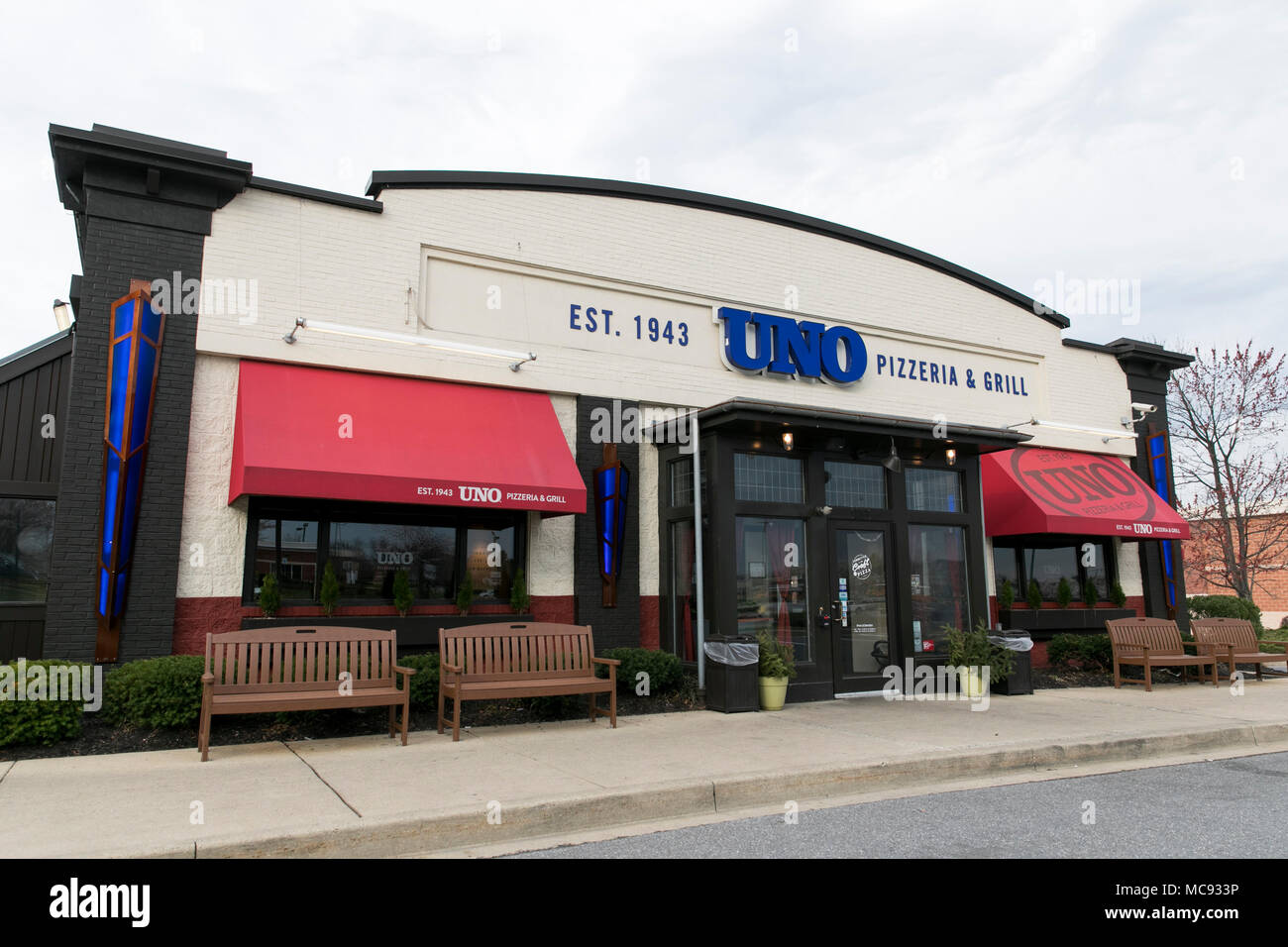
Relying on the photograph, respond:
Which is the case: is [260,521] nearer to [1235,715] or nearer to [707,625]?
[707,625]

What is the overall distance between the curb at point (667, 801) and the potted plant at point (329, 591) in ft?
15.7

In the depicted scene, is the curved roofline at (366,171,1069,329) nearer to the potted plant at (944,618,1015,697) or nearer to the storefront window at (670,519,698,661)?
the storefront window at (670,519,698,661)

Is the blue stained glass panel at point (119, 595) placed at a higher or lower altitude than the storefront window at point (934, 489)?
lower

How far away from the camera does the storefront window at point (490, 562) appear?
10.8 meters

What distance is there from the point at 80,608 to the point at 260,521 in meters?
1.88

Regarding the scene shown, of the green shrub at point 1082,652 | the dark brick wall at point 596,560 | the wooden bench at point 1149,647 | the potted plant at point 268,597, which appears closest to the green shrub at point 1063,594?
the green shrub at point 1082,652

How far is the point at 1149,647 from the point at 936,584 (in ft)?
12.5

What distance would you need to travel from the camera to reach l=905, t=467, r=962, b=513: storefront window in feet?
40.2

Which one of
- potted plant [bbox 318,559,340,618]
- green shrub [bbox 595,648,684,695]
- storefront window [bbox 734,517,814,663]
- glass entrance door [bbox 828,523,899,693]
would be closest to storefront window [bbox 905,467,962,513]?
glass entrance door [bbox 828,523,899,693]

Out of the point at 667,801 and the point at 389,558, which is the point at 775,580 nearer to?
the point at 389,558

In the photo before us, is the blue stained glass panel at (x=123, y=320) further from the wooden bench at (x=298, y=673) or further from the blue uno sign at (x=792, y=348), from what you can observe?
the blue uno sign at (x=792, y=348)

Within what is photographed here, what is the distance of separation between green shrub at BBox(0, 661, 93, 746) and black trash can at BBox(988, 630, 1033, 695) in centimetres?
1071

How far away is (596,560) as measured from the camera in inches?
449

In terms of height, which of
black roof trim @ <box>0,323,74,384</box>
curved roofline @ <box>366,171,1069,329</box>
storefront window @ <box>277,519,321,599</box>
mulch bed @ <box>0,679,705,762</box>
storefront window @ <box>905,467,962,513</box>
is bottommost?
mulch bed @ <box>0,679,705,762</box>
